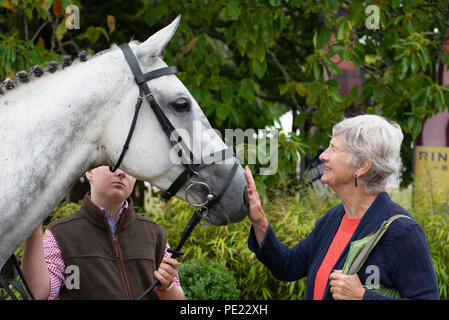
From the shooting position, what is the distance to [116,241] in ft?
7.86

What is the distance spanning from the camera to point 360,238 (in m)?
2.04

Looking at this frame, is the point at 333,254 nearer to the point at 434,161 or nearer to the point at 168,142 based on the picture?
the point at 168,142

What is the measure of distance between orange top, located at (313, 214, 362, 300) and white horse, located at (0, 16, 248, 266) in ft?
1.43

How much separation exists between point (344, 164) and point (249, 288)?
250cm

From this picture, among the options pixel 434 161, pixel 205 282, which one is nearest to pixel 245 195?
pixel 205 282

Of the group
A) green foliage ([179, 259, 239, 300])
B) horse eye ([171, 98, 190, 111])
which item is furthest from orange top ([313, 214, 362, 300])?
green foliage ([179, 259, 239, 300])

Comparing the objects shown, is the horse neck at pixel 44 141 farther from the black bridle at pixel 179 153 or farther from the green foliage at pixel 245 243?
the green foliage at pixel 245 243

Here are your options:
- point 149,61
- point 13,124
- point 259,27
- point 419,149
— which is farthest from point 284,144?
point 13,124

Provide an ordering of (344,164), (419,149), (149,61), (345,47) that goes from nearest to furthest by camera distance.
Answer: (149,61), (344,164), (345,47), (419,149)

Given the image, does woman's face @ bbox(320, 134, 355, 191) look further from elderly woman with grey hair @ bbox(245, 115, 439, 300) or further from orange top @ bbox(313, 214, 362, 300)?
orange top @ bbox(313, 214, 362, 300)

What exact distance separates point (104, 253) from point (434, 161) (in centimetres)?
466

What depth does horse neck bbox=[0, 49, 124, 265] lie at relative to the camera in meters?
1.83

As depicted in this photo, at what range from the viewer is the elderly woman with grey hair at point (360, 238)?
1902 mm
